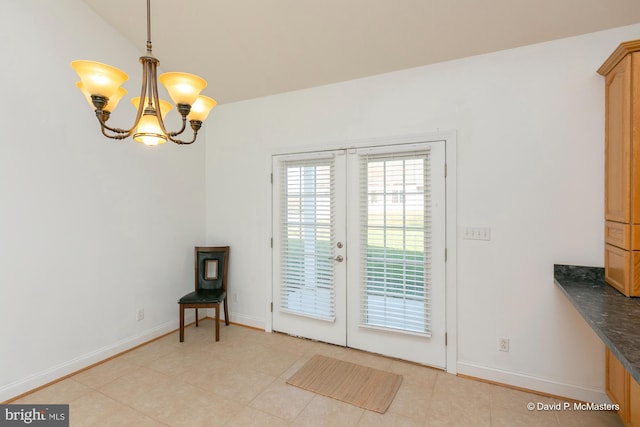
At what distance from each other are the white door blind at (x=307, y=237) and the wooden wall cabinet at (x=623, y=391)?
7.11ft

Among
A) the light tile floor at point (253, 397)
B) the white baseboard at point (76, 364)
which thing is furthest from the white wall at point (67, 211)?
the light tile floor at point (253, 397)

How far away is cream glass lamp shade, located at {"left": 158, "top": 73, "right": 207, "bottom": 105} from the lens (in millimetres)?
1443

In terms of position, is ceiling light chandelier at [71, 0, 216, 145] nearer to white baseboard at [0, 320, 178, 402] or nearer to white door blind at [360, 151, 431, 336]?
white door blind at [360, 151, 431, 336]

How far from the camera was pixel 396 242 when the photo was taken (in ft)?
9.31

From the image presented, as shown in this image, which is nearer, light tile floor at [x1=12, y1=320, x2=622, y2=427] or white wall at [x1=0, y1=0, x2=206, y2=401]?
light tile floor at [x1=12, y1=320, x2=622, y2=427]

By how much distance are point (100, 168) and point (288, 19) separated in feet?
7.31

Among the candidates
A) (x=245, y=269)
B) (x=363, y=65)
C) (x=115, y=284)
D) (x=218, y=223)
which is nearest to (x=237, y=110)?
(x=218, y=223)

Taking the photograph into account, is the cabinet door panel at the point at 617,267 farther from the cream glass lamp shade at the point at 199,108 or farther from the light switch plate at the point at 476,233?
the cream glass lamp shade at the point at 199,108

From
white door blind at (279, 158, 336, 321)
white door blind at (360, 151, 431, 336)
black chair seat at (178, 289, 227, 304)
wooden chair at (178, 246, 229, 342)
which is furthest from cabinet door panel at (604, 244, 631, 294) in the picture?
wooden chair at (178, 246, 229, 342)

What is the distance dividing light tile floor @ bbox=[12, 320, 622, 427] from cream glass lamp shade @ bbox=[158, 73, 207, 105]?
2102 mm

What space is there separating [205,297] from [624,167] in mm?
3682

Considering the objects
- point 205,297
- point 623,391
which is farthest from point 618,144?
point 205,297

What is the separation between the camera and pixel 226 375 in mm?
2641

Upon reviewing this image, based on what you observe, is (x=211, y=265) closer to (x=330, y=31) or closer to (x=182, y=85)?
(x=182, y=85)
